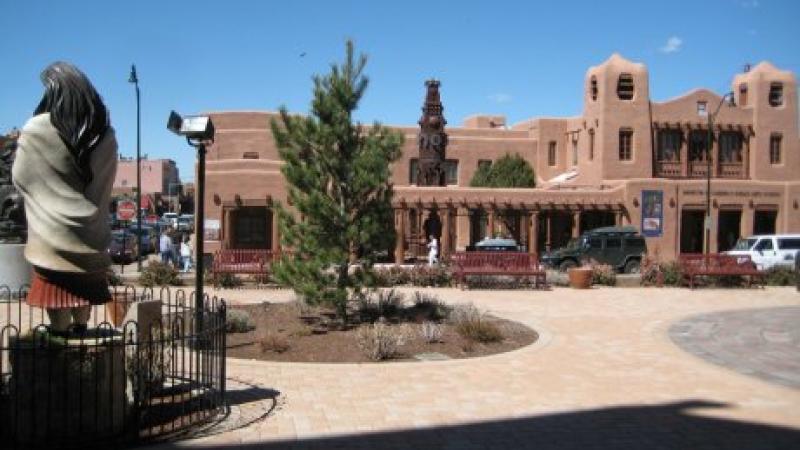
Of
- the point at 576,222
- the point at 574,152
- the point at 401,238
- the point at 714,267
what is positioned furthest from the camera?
the point at 574,152

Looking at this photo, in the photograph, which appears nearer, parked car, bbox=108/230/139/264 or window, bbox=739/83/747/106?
parked car, bbox=108/230/139/264

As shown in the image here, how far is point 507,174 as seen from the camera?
133ft

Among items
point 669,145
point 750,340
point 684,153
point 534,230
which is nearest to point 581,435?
point 750,340

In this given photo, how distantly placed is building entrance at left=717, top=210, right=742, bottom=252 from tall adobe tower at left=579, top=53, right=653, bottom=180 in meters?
4.72

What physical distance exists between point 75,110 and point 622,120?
1411 inches

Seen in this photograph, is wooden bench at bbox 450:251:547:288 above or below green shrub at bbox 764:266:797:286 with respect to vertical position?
above

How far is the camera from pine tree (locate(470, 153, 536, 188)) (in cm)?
4025

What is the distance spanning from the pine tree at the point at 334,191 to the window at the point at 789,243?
66.0ft

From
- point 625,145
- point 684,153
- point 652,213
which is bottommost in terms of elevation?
point 652,213

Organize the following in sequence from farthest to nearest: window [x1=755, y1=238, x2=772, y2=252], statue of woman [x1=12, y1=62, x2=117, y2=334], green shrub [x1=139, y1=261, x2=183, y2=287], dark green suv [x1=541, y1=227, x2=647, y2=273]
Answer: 1. window [x1=755, y1=238, x2=772, y2=252]
2. dark green suv [x1=541, y1=227, x2=647, y2=273]
3. green shrub [x1=139, y1=261, x2=183, y2=287]
4. statue of woman [x1=12, y1=62, x2=117, y2=334]

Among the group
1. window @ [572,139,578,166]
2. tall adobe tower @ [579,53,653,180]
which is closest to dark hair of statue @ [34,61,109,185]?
tall adobe tower @ [579,53,653,180]

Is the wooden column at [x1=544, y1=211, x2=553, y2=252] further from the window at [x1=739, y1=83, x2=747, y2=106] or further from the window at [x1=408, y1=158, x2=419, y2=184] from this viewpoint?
the window at [x1=739, y1=83, x2=747, y2=106]

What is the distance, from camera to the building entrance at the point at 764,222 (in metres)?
38.2

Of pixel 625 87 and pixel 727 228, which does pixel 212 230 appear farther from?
pixel 727 228
